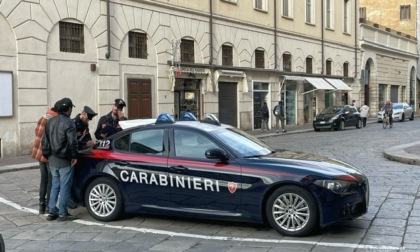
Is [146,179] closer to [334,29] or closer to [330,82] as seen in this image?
[330,82]

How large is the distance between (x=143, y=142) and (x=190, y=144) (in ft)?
2.45

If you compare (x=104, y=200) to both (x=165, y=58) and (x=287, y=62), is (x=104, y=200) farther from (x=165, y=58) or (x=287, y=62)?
(x=287, y=62)

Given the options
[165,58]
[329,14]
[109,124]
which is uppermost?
[329,14]

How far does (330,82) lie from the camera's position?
1366 inches

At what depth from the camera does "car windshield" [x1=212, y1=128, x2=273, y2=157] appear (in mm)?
6820

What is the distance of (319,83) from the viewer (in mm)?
33031

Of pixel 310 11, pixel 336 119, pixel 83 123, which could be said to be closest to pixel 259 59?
pixel 336 119

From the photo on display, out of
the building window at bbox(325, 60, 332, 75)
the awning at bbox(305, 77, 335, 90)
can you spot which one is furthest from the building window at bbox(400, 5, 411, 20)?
the awning at bbox(305, 77, 335, 90)

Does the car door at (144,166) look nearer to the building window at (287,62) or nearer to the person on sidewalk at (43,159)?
the person on sidewalk at (43,159)

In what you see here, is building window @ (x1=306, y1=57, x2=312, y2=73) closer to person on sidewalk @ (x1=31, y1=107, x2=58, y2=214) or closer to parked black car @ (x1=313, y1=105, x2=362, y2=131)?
parked black car @ (x1=313, y1=105, x2=362, y2=131)

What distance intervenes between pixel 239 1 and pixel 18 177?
17.6m

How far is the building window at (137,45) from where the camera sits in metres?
20.2

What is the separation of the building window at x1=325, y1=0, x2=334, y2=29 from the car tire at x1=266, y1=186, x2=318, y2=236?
31.8 metres

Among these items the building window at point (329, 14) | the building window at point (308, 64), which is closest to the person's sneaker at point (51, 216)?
the building window at point (308, 64)
